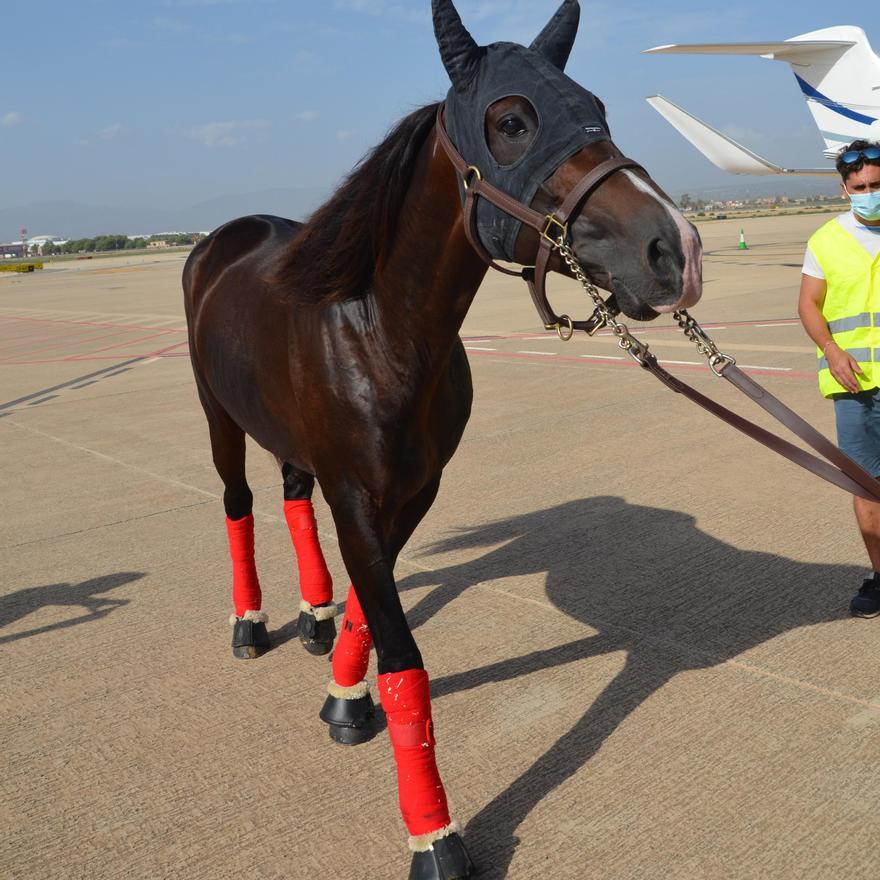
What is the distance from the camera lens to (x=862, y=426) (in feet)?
13.0

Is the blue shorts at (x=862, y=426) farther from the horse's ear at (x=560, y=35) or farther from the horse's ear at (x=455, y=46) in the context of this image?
the horse's ear at (x=455, y=46)

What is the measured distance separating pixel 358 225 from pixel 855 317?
240 cm

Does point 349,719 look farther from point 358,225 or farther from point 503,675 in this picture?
point 358,225

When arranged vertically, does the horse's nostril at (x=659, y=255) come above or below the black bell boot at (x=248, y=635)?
above

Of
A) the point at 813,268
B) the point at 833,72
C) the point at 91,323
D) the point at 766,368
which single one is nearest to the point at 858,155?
the point at 813,268

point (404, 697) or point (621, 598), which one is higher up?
point (404, 697)

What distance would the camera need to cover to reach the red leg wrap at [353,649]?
334 centimetres

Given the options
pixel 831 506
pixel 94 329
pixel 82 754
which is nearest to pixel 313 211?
pixel 82 754

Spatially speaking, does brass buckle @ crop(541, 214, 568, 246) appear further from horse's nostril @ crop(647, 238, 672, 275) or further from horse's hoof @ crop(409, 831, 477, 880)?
horse's hoof @ crop(409, 831, 477, 880)

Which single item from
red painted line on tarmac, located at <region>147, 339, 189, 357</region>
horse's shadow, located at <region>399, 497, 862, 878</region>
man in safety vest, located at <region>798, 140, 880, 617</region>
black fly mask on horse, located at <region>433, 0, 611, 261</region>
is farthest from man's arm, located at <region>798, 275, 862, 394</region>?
red painted line on tarmac, located at <region>147, 339, 189, 357</region>

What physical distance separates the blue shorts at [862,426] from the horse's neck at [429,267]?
2.15 m

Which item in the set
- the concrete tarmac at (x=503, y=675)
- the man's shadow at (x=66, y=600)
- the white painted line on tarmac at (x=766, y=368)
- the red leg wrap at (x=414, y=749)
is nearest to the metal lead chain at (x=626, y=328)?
the red leg wrap at (x=414, y=749)

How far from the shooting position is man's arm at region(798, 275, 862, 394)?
382cm

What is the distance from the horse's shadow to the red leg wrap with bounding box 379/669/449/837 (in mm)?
231
